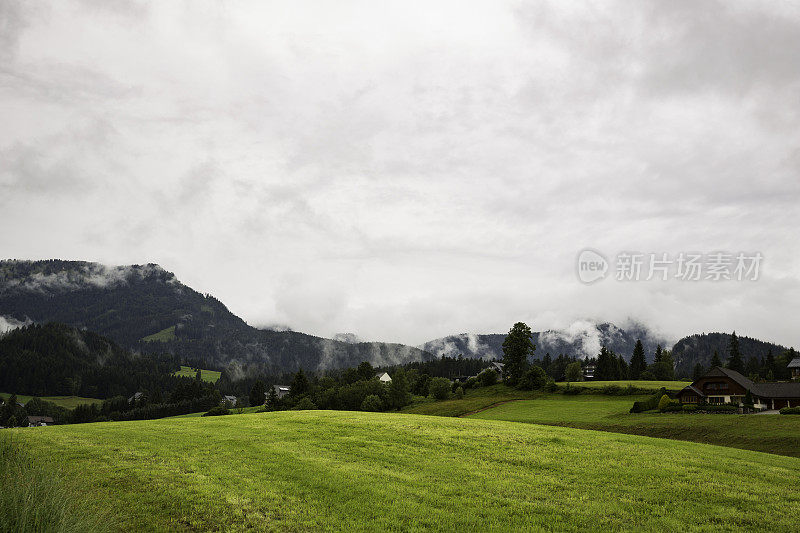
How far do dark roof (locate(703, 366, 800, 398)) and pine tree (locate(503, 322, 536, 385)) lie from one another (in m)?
45.4

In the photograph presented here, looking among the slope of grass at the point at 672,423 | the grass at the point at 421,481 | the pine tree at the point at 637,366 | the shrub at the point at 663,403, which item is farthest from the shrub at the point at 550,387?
the grass at the point at 421,481

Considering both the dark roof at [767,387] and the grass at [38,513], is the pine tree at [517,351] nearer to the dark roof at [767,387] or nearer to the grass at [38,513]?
the dark roof at [767,387]

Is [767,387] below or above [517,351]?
below

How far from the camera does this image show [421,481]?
Answer: 20406mm

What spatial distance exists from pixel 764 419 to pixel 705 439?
11307mm

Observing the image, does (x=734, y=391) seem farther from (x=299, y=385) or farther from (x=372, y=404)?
(x=299, y=385)

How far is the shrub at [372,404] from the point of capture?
347ft

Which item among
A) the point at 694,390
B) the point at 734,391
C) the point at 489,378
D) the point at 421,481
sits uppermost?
the point at 421,481

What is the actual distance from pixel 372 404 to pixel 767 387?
76.4 m

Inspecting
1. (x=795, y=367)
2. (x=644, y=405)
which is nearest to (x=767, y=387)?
(x=644, y=405)

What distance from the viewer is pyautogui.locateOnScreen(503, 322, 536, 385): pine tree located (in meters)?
124

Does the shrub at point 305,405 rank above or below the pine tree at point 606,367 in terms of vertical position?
below

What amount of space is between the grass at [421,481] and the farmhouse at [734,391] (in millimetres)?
60930

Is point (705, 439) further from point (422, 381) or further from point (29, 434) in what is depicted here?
point (422, 381)
